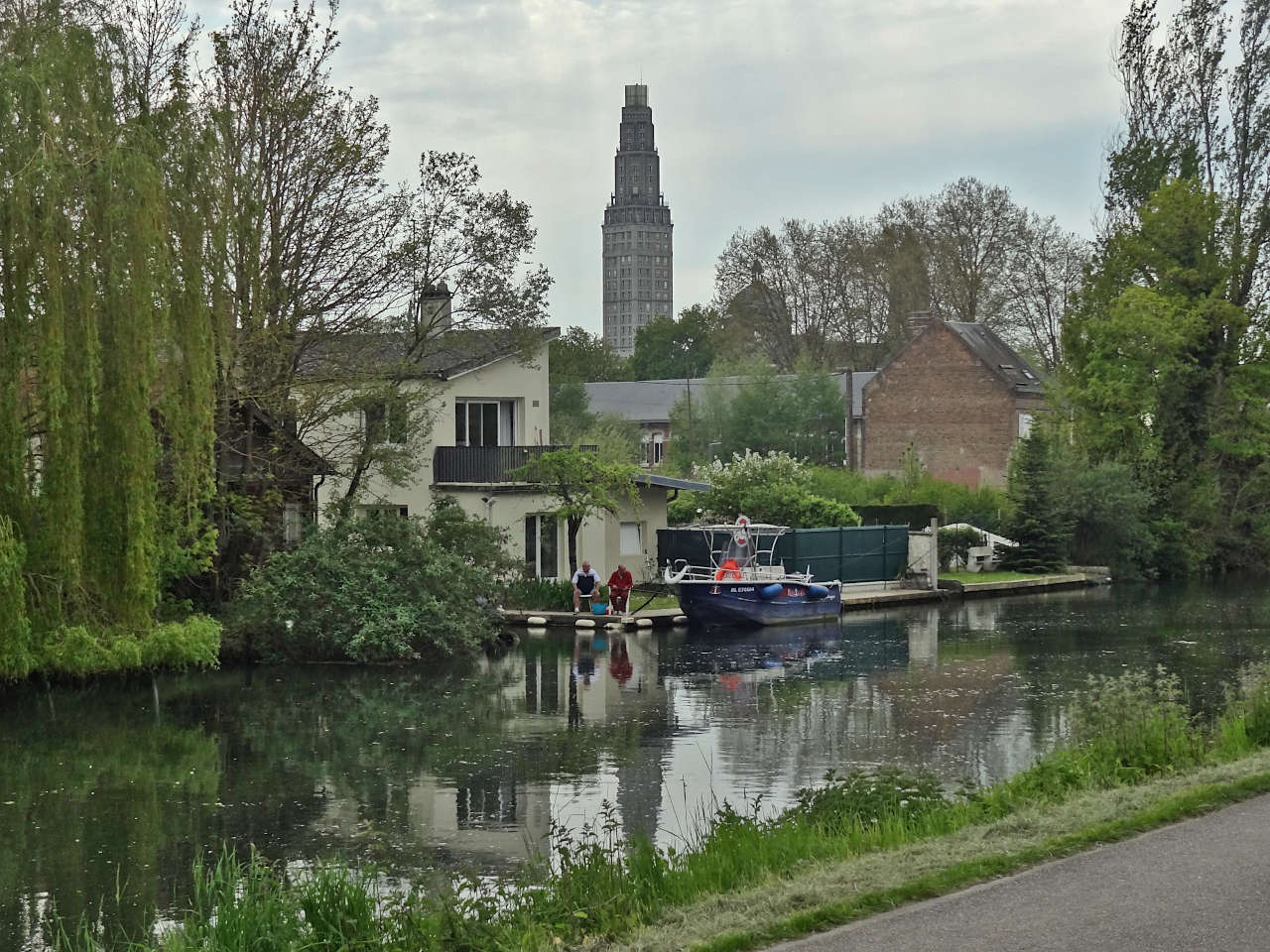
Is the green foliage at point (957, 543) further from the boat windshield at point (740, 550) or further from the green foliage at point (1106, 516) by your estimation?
the boat windshield at point (740, 550)

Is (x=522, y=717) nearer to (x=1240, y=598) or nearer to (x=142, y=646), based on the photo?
(x=142, y=646)

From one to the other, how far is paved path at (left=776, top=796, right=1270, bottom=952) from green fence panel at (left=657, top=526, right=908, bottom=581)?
97.4 feet

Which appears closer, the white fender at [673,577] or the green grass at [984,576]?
Answer: the white fender at [673,577]

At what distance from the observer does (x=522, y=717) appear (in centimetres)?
2114

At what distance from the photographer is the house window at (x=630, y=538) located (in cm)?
A: 3981

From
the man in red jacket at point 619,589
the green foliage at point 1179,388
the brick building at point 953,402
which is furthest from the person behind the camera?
the brick building at point 953,402

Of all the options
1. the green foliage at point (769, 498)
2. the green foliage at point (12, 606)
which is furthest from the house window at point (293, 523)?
the green foliage at point (769, 498)

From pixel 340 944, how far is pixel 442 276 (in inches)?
1059

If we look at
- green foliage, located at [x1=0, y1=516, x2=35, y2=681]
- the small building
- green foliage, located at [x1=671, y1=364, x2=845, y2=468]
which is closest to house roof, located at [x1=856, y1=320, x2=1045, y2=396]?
green foliage, located at [x1=671, y1=364, x2=845, y2=468]

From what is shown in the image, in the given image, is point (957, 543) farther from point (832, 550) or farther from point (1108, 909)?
point (1108, 909)

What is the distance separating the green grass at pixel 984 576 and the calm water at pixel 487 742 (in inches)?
524

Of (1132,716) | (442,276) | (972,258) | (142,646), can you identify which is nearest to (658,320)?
(972,258)

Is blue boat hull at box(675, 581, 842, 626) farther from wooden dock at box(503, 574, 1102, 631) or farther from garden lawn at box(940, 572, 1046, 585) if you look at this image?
garden lawn at box(940, 572, 1046, 585)

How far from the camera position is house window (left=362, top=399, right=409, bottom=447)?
3180 centimetres
